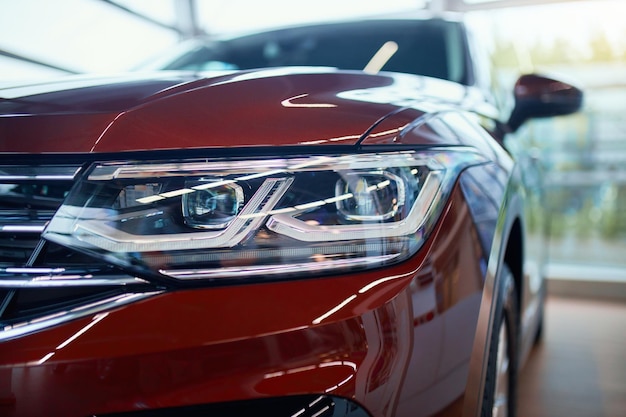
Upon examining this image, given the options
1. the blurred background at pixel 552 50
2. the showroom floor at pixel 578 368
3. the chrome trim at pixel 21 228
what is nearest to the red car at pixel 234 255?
the chrome trim at pixel 21 228

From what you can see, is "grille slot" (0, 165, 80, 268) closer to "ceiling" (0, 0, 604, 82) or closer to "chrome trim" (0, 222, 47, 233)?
"chrome trim" (0, 222, 47, 233)

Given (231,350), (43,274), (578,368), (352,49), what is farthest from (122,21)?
(231,350)

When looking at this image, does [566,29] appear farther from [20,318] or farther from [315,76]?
[20,318]

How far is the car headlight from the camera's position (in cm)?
85

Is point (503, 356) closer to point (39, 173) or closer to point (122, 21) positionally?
point (39, 173)

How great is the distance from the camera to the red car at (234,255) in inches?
31.5

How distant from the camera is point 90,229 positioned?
85cm

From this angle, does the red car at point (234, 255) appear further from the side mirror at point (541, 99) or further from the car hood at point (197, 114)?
the side mirror at point (541, 99)

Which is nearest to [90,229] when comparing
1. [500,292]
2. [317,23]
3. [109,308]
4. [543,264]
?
[109,308]

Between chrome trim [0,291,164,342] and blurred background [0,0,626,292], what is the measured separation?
316cm

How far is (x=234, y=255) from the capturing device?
33.7 inches

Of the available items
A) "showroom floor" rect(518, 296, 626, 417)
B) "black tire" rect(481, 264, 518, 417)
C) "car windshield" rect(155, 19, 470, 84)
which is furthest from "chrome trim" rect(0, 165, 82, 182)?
"showroom floor" rect(518, 296, 626, 417)

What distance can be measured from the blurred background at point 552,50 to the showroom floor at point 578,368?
2.17 feet

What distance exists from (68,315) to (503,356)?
976 mm
